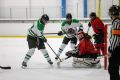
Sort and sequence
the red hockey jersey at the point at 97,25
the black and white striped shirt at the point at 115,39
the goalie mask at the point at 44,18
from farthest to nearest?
the red hockey jersey at the point at 97,25 < the goalie mask at the point at 44,18 < the black and white striped shirt at the point at 115,39

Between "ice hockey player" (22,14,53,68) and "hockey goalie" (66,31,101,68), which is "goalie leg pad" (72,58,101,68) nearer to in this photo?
"hockey goalie" (66,31,101,68)

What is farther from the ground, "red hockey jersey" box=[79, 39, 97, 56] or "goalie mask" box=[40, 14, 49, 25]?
"goalie mask" box=[40, 14, 49, 25]

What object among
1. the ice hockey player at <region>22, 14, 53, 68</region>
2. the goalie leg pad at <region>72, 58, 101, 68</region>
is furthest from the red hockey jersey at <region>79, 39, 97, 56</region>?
the ice hockey player at <region>22, 14, 53, 68</region>

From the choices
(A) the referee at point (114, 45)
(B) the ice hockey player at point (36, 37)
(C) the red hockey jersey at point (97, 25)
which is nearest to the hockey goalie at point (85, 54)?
(B) the ice hockey player at point (36, 37)

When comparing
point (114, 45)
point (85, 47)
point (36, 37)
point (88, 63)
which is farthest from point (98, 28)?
point (114, 45)

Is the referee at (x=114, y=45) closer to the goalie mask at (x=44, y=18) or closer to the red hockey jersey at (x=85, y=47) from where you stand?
the red hockey jersey at (x=85, y=47)

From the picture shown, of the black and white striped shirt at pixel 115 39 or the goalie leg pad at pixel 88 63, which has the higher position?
the black and white striped shirt at pixel 115 39

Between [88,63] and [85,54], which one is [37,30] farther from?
[88,63]

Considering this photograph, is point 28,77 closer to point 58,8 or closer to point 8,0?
point 58,8

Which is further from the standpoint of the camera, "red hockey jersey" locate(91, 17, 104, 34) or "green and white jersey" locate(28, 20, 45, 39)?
"red hockey jersey" locate(91, 17, 104, 34)

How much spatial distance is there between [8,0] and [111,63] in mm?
11371

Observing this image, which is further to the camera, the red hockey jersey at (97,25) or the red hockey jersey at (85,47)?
the red hockey jersey at (97,25)

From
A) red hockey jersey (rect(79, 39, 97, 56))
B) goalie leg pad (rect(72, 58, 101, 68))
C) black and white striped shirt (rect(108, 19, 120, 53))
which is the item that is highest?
black and white striped shirt (rect(108, 19, 120, 53))

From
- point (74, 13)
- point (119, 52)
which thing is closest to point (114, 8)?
point (119, 52)
